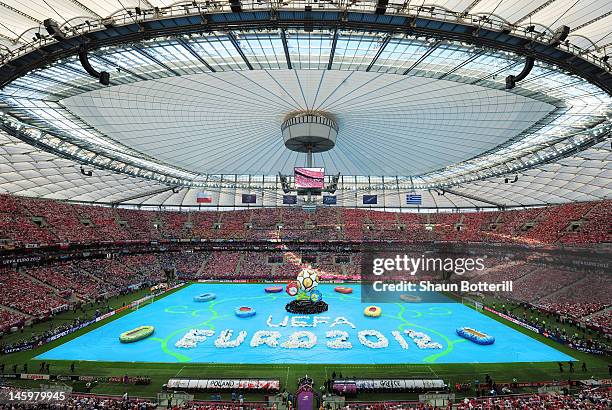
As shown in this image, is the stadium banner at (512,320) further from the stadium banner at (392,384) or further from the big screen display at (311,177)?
the big screen display at (311,177)

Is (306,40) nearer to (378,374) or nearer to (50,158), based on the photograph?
(378,374)

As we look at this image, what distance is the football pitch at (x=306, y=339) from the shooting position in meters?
30.6

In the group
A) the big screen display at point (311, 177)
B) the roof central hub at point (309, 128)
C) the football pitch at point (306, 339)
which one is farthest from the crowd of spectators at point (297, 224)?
the roof central hub at point (309, 128)

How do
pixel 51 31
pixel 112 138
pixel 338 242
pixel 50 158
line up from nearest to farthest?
pixel 51 31 → pixel 112 138 → pixel 50 158 → pixel 338 242

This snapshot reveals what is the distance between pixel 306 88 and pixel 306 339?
24.3 metres

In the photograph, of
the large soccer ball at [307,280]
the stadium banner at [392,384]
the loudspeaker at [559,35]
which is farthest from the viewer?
the large soccer ball at [307,280]

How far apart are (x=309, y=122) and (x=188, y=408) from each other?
27038 millimetres

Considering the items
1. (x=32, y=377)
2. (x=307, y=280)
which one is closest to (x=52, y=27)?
(x=32, y=377)

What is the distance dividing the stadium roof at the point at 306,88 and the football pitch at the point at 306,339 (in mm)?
21625

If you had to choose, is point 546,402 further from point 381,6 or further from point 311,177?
point 311,177

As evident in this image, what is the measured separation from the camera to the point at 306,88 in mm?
30469

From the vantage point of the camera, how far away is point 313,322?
40375 millimetres

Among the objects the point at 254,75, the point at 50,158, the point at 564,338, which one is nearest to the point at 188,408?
the point at 254,75

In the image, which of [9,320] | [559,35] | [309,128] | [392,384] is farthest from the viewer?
[9,320]
